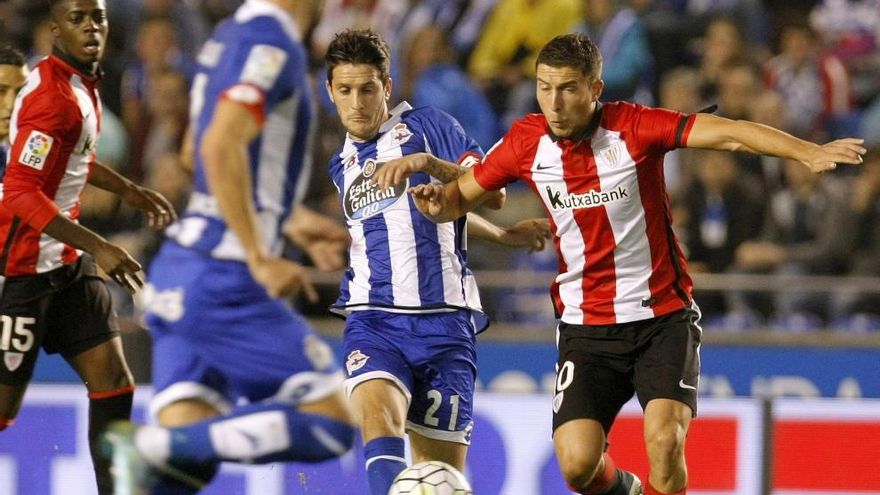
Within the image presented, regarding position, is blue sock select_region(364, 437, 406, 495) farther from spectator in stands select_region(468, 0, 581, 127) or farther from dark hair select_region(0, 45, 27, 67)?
spectator in stands select_region(468, 0, 581, 127)

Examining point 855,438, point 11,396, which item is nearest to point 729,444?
point 855,438

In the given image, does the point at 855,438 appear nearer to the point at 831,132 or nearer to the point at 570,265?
the point at 570,265

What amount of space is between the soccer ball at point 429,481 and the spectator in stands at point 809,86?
5.55 m

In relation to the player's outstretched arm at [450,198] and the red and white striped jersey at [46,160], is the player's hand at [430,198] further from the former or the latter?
the red and white striped jersey at [46,160]

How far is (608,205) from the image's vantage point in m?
5.24

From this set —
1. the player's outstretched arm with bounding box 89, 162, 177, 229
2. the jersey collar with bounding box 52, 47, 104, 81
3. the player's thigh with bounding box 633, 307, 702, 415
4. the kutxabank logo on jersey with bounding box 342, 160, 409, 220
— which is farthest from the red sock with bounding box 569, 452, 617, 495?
the jersey collar with bounding box 52, 47, 104, 81

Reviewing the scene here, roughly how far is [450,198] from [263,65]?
80 centimetres

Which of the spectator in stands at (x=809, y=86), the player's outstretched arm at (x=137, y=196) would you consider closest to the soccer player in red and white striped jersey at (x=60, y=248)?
the player's outstretched arm at (x=137, y=196)

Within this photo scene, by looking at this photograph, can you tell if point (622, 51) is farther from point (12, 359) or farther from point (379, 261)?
point (12, 359)

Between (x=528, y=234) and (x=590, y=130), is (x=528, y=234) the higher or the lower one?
the lower one

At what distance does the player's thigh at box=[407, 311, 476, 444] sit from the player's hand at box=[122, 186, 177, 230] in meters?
1.39

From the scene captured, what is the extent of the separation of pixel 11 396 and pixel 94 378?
0.33 metres

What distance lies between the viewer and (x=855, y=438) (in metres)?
6.75

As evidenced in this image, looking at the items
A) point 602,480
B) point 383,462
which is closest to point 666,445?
point 602,480
